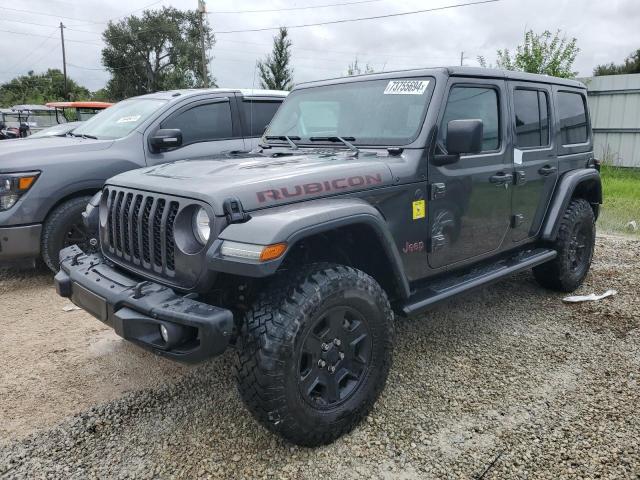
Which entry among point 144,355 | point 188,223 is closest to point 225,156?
point 188,223

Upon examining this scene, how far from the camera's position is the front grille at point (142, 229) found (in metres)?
2.46

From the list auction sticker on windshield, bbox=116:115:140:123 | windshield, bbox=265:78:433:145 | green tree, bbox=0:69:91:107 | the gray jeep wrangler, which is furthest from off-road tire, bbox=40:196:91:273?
green tree, bbox=0:69:91:107

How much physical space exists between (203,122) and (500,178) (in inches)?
132

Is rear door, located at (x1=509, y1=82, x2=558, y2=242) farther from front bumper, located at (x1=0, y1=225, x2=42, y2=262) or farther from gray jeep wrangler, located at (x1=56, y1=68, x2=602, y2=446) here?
front bumper, located at (x1=0, y1=225, x2=42, y2=262)

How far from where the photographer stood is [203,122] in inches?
219

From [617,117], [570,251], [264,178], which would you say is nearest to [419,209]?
[264,178]

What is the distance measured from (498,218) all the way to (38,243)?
401 centimetres

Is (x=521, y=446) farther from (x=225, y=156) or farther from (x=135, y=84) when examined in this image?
(x=135, y=84)

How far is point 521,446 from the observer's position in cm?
252

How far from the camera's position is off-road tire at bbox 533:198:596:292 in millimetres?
4422

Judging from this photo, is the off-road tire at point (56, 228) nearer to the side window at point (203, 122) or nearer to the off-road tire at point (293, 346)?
the side window at point (203, 122)

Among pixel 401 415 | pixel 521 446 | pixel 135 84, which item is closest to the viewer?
pixel 521 446

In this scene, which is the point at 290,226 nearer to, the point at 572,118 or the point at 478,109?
the point at 478,109

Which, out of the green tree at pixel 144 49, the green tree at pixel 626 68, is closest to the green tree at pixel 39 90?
the green tree at pixel 144 49
